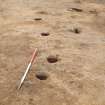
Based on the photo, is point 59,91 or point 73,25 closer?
point 59,91

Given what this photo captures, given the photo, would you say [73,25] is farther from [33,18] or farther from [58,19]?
[33,18]

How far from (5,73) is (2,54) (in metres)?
0.70

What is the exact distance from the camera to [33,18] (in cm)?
743

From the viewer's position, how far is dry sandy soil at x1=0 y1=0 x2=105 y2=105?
14.5ft

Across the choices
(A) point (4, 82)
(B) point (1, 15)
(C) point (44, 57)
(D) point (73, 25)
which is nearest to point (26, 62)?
(C) point (44, 57)

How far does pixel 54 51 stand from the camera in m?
5.68

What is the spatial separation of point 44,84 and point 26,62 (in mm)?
780

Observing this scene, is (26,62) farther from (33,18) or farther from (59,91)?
(33,18)

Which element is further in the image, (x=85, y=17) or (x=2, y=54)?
(x=85, y=17)

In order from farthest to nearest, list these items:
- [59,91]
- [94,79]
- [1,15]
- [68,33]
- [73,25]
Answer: [1,15]
[73,25]
[68,33]
[94,79]
[59,91]

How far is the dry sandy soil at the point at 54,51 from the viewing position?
4.42 metres

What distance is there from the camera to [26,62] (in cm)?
529

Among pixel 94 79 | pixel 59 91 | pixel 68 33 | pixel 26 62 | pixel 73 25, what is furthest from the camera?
pixel 73 25

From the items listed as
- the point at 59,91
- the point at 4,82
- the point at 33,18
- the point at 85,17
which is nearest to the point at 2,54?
the point at 4,82
